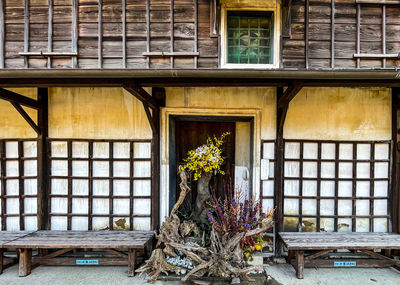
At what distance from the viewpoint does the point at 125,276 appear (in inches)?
135

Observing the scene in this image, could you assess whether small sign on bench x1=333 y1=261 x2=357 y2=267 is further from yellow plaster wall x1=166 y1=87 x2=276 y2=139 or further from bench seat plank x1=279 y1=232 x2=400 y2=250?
yellow plaster wall x1=166 y1=87 x2=276 y2=139

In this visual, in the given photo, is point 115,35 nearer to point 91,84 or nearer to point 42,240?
point 91,84

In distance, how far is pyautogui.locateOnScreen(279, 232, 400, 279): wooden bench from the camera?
11.1 feet

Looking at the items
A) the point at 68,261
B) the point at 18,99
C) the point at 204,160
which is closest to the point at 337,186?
the point at 204,160

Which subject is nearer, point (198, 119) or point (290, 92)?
point (290, 92)

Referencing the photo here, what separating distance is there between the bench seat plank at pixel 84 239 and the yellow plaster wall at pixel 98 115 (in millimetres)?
1626

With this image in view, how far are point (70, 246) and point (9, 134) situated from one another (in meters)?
2.29

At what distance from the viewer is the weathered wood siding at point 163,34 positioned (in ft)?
11.3

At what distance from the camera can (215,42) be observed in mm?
3451

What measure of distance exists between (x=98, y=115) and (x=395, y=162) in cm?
520

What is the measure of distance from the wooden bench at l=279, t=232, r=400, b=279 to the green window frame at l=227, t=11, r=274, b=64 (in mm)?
2853

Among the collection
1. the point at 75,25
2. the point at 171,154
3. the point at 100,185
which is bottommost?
the point at 100,185

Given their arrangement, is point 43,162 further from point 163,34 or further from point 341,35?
point 341,35

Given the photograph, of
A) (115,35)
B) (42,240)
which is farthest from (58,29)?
(42,240)
